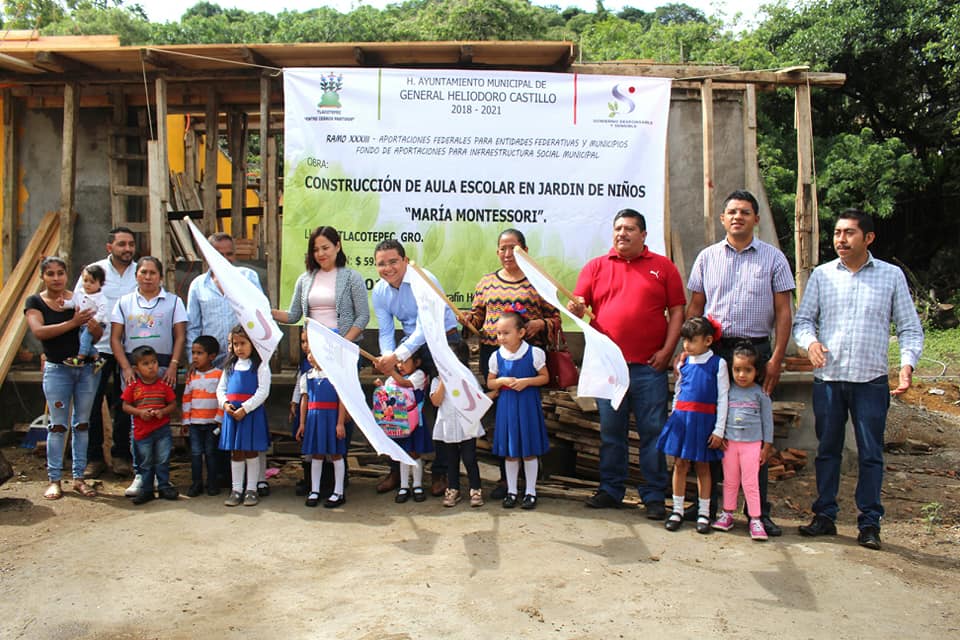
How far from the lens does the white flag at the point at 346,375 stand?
4.68m

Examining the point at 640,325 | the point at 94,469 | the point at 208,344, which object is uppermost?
the point at 640,325

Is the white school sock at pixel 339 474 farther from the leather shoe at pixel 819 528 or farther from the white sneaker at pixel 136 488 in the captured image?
the leather shoe at pixel 819 528

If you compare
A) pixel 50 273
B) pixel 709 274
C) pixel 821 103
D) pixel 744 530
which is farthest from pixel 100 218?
pixel 821 103

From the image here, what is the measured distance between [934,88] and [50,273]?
691 inches

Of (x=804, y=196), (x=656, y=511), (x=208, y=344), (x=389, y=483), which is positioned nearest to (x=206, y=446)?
(x=208, y=344)

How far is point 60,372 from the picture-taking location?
223 inches

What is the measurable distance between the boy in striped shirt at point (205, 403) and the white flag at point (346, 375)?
961mm

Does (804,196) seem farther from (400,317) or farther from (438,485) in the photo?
(438,485)

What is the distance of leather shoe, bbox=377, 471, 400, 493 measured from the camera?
222 inches

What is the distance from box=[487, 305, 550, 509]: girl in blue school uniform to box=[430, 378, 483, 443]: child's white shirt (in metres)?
0.23

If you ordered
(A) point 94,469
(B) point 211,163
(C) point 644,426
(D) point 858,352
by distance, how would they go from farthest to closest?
(B) point 211,163
(A) point 94,469
(C) point 644,426
(D) point 858,352

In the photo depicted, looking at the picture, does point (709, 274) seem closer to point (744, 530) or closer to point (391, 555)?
point (744, 530)

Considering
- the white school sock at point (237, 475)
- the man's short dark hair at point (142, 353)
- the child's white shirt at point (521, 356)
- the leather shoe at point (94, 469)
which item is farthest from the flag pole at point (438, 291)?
the leather shoe at point (94, 469)

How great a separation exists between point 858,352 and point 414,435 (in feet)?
9.22
